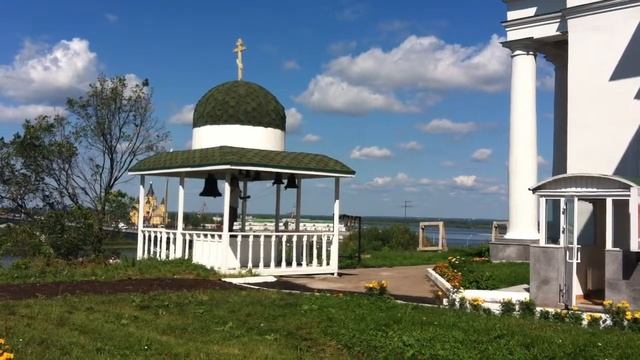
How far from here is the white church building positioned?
35.1ft

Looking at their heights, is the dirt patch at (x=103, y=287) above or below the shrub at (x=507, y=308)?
below

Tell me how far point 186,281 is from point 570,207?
7434 millimetres

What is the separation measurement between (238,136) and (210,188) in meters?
1.86

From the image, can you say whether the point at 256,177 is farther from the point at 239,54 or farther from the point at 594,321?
the point at 594,321

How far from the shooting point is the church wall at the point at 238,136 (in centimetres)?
1706

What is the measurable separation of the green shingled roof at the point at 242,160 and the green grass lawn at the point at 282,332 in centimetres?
503

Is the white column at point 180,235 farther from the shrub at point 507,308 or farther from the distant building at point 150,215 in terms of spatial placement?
the shrub at point 507,308

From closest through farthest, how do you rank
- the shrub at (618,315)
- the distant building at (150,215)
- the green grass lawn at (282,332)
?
the green grass lawn at (282,332)
the shrub at (618,315)
the distant building at (150,215)

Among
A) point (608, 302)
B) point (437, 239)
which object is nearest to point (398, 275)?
point (608, 302)

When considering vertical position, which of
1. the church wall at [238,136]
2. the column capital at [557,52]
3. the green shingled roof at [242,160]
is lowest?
the green shingled roof at [242,160]

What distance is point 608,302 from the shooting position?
958 centimetres

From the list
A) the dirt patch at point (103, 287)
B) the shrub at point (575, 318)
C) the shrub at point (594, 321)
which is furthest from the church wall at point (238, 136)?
the shrub at point (594, 321)

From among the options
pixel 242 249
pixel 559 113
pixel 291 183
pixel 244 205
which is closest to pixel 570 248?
pixel 242 249

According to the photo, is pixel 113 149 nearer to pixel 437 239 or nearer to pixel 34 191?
pixel 34 191
